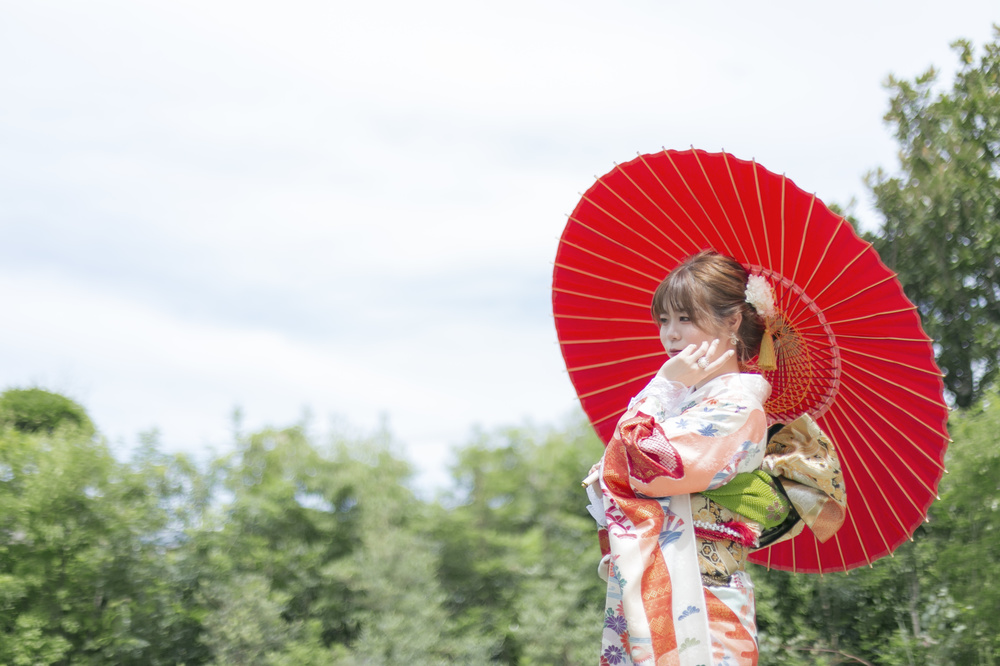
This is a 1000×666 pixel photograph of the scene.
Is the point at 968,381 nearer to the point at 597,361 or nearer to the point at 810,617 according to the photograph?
the point at 810,617

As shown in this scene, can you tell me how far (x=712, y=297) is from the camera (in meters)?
2.08

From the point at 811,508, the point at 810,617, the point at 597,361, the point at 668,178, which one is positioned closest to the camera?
the point at 811,508

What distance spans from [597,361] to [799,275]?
70 centimetres

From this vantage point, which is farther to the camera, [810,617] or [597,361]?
[810,617]

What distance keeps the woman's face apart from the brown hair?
11mm

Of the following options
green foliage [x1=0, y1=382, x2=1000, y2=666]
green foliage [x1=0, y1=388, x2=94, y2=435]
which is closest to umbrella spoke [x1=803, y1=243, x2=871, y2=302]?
green foliage [x1=0, y1=382, x2=1000, y2=666]

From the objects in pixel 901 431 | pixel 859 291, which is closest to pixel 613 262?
pixel 859 291

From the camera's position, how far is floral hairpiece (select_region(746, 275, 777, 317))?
207cm

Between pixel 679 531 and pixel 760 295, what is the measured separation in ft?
2.07

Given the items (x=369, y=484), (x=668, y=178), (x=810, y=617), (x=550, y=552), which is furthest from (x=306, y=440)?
(x=668, y=178)

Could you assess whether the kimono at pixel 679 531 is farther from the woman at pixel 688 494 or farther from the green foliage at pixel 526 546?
the green foliage at pixel 526 546

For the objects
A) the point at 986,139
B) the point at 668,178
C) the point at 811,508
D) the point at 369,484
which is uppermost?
the point at 986,139

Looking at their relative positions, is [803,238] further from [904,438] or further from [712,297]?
[904,438]

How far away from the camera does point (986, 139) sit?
514 centimetres
